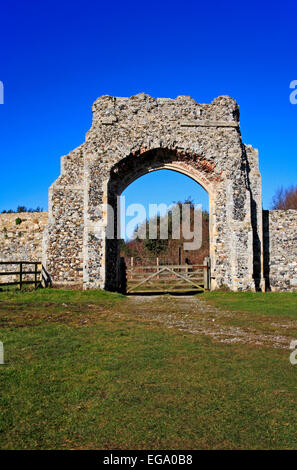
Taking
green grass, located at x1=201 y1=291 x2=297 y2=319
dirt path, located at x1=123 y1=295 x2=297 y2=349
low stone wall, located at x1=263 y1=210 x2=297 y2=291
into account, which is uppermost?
low stone wall, located at x1=263 y1=210 x2=297 y2=291

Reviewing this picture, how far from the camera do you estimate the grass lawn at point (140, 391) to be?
272 centimetres

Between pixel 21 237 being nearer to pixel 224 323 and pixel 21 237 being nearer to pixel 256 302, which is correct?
pixel 256 302

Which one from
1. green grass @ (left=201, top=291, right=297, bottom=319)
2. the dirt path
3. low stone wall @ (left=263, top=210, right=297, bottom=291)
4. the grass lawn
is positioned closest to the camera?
the grass lawn

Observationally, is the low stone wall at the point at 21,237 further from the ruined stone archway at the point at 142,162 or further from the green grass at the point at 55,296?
the green grass at the point at 55,296

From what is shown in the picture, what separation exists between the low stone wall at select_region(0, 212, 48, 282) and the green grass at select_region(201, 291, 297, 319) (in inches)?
305

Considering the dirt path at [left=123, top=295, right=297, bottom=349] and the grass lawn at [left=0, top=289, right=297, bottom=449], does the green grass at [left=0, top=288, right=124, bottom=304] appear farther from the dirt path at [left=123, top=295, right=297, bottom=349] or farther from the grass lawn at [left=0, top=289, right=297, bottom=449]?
the grass lawn at [left=0, top=289, right=297, bottom=449]

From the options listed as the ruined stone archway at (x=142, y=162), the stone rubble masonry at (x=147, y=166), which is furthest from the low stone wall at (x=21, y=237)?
the ruined stone archway at (x=142, y=162)

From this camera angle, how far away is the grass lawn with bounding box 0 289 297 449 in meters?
2.72

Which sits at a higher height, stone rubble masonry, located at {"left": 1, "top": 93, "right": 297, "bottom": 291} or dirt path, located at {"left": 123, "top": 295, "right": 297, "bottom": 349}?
stone rubble masonry, located at {"left": 1, "top": 93, "right": 297, "bottom": 291}

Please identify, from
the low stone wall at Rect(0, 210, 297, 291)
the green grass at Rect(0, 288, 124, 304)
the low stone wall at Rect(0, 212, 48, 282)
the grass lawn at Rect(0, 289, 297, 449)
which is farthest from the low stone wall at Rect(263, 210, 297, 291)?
the grass lawn at Rect(0, 289, 297, 449)
